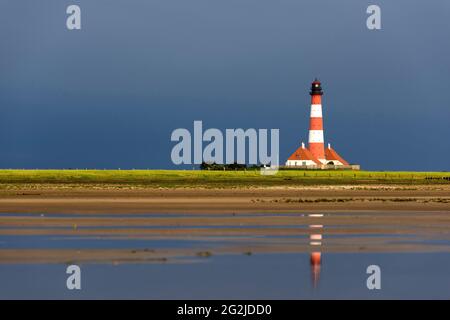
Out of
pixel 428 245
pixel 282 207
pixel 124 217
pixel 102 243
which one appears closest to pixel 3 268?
pixel 102 243

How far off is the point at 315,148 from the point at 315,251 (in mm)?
101756

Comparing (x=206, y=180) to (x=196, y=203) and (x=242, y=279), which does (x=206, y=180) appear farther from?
(x=242, y=279)

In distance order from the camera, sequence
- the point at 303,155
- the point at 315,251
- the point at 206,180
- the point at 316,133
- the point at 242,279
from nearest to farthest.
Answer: the point at 242,279, the point at 315,251, the point at 206,180, the point at 303,155, the point at 316,133

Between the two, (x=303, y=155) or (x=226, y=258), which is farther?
(x=303, y=155)

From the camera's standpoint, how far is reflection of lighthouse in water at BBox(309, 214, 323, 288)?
2161cm

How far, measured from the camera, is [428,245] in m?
27.7

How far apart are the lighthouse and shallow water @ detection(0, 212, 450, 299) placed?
89.0 m

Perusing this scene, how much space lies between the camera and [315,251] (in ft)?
85.8

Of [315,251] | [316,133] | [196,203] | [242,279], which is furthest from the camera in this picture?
[316,133]

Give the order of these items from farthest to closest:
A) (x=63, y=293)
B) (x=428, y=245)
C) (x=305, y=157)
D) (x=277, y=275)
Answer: (x=305, y=157) < (x=428, y=245) < (x=277, y=275) < (x=63, y=293)

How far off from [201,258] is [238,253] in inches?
56.5

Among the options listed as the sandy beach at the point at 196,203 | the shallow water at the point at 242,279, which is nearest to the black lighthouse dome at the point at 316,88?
the sandy beach at the point at 196,203

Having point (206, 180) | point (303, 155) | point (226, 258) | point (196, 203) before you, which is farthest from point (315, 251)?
point (303, 155)

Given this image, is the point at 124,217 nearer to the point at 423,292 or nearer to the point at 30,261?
the point at 30,261
